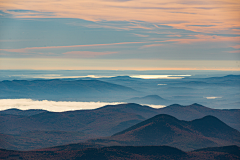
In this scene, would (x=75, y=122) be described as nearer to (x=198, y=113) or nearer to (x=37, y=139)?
(x=37, y=139)

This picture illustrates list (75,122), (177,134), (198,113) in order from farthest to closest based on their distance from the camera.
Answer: (198,113), (75,122), (177,134)

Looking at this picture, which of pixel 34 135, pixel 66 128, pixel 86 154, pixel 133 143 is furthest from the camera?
pixel 66 128

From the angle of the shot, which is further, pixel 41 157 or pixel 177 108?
pixel 177 108

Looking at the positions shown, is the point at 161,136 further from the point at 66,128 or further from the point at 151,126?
the point at 66,128

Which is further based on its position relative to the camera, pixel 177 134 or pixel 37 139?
pixel 37 139

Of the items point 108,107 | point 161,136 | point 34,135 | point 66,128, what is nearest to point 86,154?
point 161,136

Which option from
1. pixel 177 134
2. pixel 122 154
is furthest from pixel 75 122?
pixel 122 154

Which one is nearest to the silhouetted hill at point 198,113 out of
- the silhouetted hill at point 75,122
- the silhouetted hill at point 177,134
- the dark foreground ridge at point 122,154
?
the silhouetted hill at point 75,122
